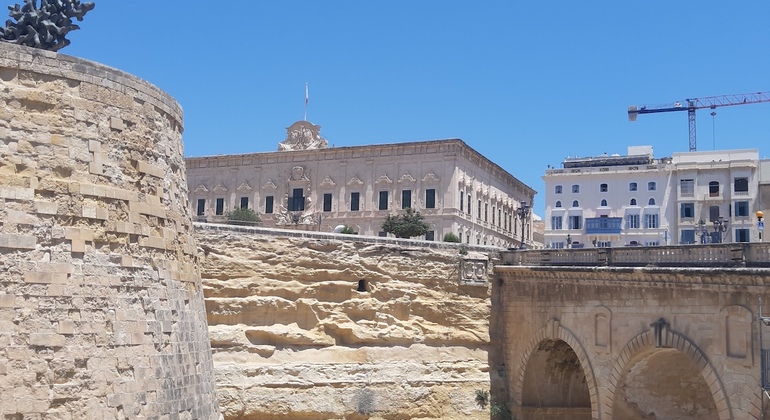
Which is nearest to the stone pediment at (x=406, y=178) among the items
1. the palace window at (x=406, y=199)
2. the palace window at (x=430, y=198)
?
the palace window at (x=406, y=199)

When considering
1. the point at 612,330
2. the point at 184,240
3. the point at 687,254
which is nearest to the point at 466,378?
the point at 612,330

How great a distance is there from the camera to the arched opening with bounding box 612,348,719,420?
2198cm

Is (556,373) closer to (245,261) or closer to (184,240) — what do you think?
(245,261)

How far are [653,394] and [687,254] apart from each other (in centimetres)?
453

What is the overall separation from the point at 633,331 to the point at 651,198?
3363 centimetres

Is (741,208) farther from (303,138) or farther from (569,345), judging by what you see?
(569,345)

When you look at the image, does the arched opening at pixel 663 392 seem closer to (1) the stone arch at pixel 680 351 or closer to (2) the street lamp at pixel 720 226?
(1) the stone arch at pixel 680 351

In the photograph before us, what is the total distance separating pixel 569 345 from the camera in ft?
82.5

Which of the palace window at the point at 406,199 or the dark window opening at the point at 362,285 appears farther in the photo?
the palace window at the point at 406,199

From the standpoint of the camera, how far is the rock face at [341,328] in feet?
85.5

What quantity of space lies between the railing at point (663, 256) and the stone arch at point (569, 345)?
6.79ft

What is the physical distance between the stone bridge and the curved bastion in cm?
1110

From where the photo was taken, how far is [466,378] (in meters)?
28.4

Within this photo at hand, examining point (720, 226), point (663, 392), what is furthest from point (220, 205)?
point (663, 392)
